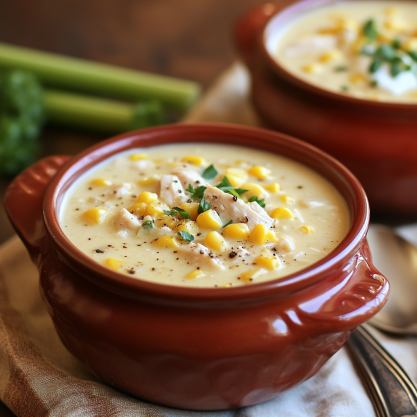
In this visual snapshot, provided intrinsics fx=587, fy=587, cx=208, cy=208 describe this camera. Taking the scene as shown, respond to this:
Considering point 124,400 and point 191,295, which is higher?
point 191,295

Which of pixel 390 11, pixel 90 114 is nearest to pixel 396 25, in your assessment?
pixel 390 11

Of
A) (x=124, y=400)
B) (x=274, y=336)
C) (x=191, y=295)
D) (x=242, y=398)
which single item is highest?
(x=191, y=295)

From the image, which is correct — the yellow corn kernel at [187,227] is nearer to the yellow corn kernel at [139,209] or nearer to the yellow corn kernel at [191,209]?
the yellow corn kernel at [191,209]

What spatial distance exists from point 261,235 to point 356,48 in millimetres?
1830

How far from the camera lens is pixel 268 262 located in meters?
1.86

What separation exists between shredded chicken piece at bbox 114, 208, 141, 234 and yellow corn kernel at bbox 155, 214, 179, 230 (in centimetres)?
7

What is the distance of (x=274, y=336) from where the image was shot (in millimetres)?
1700

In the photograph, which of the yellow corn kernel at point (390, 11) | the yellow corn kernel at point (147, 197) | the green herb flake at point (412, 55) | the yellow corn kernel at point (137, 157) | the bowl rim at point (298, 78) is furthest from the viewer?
the yellow corn kernel at point (390, 11)

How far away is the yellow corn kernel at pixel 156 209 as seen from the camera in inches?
81.8

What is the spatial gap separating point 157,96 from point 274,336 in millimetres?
2697

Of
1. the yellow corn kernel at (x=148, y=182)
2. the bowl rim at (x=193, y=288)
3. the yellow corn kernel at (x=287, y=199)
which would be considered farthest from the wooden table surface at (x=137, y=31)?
the yellow corn kernel at (x=287, y=199)

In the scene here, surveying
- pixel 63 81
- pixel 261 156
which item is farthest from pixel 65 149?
pixel 261 156

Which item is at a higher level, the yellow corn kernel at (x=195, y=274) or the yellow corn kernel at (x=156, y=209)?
the yellow corn kernel at (x=195, y=274)

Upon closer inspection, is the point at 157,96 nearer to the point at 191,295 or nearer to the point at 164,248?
the point at 164,248
